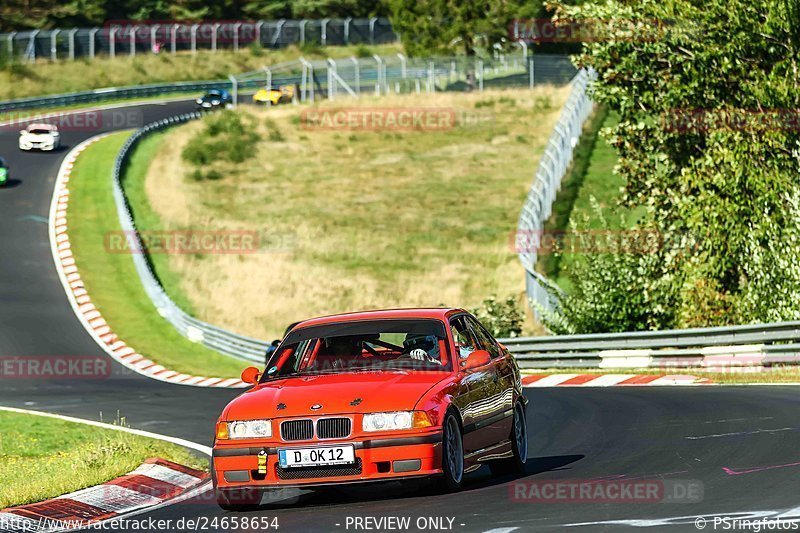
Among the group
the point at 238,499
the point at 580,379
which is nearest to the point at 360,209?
the point at 580,379

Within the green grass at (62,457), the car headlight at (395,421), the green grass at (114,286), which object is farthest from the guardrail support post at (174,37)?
the car headlight at (395,421)

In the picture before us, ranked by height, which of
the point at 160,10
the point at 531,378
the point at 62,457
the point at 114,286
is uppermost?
the point at 62,457

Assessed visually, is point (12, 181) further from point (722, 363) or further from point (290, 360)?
point (290, 360)

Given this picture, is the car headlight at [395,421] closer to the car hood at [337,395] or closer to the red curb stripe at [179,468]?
the car hood at [337,395]

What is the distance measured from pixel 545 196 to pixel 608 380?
1677cm

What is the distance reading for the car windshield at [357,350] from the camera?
1077 cm

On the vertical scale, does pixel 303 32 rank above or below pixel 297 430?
below

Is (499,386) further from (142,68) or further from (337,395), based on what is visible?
(142,68)

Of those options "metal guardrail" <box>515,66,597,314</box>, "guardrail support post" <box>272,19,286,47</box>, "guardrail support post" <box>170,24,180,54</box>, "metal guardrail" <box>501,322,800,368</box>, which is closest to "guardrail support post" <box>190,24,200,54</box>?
"guardrail support post" <box>170,24,180,54</box>

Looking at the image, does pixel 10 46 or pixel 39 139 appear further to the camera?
pixel 10 46

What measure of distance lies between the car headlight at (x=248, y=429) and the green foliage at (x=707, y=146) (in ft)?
53.5

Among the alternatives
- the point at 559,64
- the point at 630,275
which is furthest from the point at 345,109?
the point at 630,275

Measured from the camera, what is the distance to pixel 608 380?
903 inches

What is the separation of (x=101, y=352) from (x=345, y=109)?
119 ft
